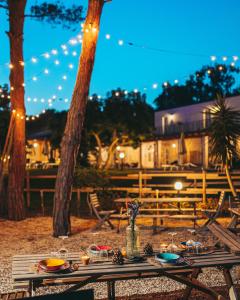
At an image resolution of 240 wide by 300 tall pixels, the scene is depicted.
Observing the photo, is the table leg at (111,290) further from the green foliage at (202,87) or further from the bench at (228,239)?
the green foliage at (202,87)

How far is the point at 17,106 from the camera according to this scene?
1005 centimetres

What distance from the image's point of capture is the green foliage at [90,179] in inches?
436

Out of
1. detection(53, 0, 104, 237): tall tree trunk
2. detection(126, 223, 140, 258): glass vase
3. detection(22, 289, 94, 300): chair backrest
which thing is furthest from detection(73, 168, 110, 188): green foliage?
detection(22, 289, 94, 300): chair backrest

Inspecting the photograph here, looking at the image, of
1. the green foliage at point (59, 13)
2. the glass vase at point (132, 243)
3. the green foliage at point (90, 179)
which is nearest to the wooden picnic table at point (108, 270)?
the glass vase at point (132, 243)

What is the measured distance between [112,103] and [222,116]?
16788 mm

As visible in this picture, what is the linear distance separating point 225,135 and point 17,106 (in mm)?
5229

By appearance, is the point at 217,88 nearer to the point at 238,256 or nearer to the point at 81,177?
the point at 81,177

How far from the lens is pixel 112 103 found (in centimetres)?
2656

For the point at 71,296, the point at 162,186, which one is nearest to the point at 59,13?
the point at 162,186

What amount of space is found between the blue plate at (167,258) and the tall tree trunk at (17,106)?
7.11 meters

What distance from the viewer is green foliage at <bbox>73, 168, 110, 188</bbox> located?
11.1 m

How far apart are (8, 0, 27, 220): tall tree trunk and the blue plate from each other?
7.11m

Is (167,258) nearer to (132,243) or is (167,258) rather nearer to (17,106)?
(132,243)

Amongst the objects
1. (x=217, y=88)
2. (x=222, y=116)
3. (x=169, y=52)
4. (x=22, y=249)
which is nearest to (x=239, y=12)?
(x=169, y=52)
